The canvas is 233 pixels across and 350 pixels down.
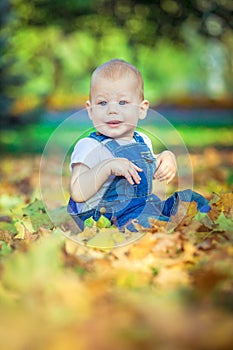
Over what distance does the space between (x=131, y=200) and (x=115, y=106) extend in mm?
343

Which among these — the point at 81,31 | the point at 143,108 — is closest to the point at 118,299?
the point at 143,108

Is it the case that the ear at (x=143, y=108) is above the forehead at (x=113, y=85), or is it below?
below

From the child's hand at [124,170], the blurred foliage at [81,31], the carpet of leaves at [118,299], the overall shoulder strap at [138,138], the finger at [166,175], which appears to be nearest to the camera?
the carpet of leaves at [118,299]

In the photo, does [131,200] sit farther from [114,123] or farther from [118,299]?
[118,299]

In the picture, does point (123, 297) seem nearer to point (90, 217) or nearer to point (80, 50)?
point (90, 217)

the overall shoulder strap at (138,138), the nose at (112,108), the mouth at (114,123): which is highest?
the nose at (112,108)

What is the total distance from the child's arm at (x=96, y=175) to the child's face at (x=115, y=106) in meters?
0.16

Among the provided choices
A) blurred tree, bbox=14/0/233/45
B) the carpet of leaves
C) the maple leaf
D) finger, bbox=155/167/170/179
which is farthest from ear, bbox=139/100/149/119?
blurred tree, bbox=14/0/233/45

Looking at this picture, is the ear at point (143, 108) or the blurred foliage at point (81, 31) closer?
the ear at point (143, 108)

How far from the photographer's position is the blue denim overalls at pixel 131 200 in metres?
2.41

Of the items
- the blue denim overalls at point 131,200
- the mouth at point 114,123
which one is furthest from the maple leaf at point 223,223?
the mouth at point 114,123

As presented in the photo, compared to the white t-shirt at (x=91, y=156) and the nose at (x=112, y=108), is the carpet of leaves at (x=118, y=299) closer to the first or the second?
the white t-shirt at (x=91, y=156)

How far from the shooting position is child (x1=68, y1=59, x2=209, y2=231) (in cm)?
239

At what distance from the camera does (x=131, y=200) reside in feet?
7.93
